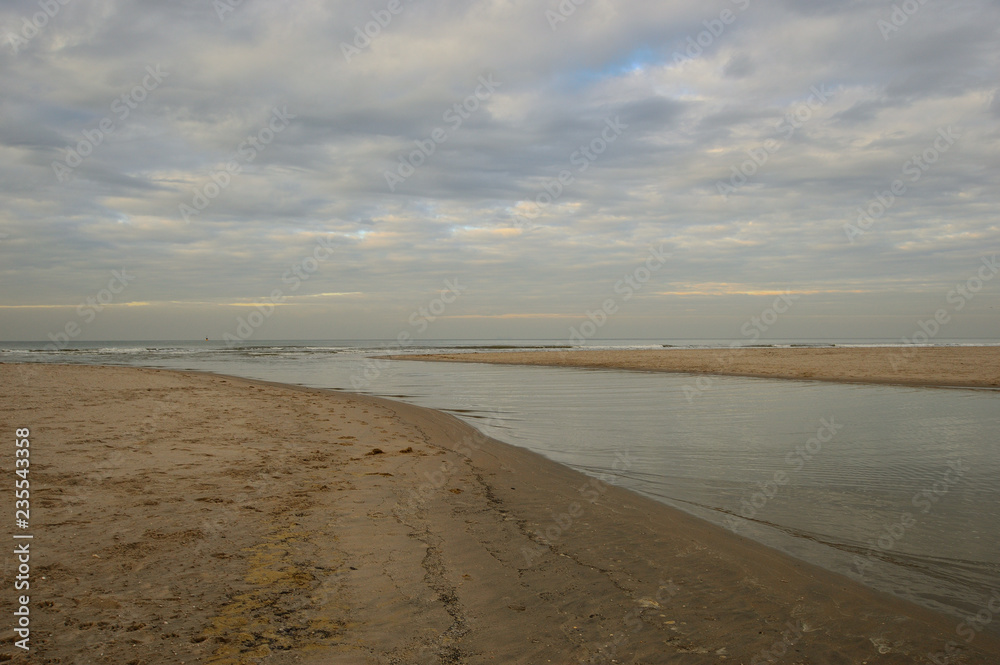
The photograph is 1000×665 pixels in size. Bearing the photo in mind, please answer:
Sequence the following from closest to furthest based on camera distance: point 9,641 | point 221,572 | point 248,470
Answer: point 9,641 → point 221,572 → point 248,470

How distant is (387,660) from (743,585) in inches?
134

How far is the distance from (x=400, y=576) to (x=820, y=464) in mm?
8599

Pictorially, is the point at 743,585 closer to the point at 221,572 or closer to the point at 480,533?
the point at 480,533

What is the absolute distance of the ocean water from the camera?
608 cm

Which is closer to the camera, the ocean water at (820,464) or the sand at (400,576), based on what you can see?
the sand at (400,576)

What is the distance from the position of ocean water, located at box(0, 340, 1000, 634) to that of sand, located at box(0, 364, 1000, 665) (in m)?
0.79

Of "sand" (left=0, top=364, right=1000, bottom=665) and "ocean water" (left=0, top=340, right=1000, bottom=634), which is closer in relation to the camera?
"sand" (left=0, top=364, right=1000, bottom=665)

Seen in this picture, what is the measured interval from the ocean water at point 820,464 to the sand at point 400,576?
79cm

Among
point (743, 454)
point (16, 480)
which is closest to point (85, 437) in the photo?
point (16, 480)

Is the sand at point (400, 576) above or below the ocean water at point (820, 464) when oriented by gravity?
above

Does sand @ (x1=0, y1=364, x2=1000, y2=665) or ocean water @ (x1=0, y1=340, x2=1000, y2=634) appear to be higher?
sand @ (x1=0, y1=364, x2=1000, y2=665)

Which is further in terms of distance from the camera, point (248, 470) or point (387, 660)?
point (248, 470)

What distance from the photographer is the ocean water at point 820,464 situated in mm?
6082

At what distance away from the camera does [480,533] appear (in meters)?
6.46
